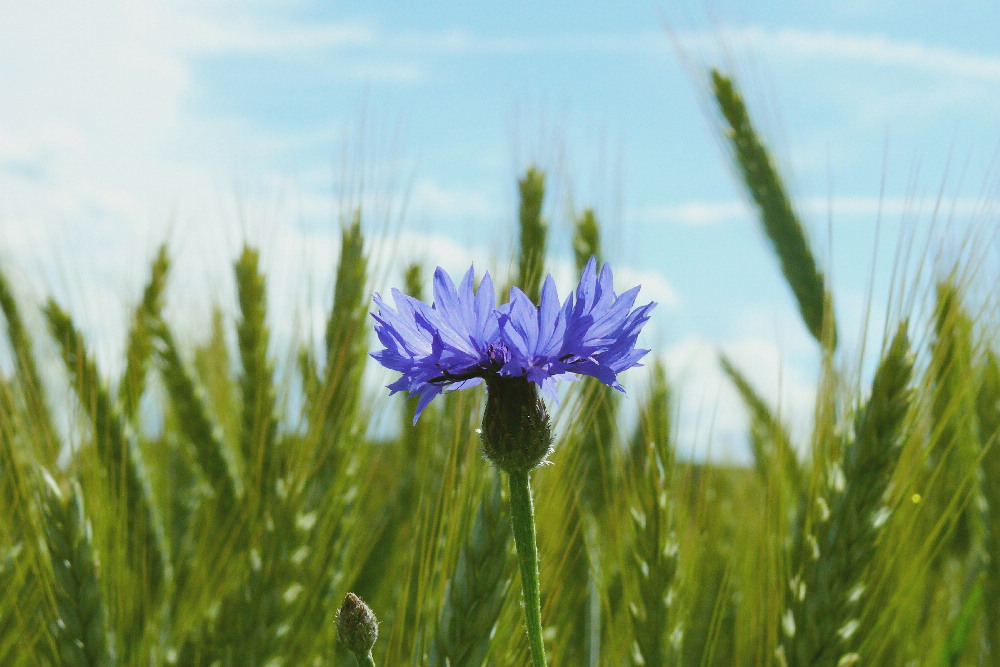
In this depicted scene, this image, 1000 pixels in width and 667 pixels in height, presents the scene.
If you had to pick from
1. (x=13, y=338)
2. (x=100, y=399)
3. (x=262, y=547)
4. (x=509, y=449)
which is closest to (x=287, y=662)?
(x=262, y=547)

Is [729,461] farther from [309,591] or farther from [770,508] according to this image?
[309,591]

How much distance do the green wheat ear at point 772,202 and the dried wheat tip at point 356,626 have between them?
1977 millimetres

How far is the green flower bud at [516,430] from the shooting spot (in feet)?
3.66

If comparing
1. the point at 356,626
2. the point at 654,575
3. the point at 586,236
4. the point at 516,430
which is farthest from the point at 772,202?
the point at 356,626

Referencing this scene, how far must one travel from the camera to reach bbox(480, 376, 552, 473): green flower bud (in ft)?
3.66

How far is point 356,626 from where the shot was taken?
111 cm

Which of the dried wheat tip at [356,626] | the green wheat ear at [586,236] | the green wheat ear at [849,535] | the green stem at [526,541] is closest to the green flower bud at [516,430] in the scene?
the green stem at [526,541]

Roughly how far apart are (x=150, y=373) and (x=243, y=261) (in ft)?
2.31

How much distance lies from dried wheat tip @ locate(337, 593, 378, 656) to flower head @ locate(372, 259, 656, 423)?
26cm

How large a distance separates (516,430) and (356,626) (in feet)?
1.05

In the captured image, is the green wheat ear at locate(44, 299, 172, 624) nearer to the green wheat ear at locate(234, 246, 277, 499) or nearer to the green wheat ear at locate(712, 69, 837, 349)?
the green wheat ear at locate(234, 246, 277, 499)

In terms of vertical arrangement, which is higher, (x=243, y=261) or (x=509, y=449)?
(x=243, y=261)

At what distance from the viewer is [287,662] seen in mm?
2217

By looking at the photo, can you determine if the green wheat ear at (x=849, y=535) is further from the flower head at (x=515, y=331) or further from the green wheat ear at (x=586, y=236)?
the green wheat ear at (x=586, y=236)
